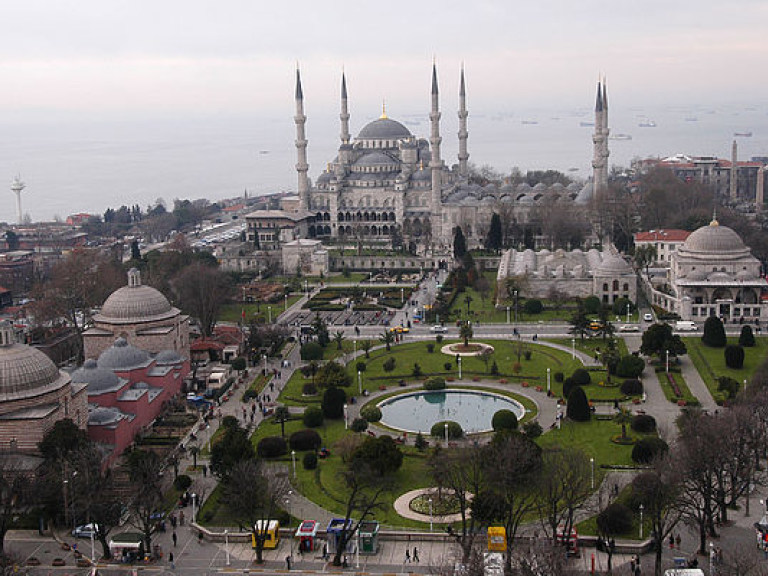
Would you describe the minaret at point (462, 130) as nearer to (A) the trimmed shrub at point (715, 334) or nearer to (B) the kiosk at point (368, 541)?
(A) the trimmed shrub at point (715, 334)

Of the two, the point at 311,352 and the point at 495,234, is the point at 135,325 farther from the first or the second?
the point at 495,234

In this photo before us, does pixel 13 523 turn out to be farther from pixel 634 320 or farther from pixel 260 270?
pixel 260 270

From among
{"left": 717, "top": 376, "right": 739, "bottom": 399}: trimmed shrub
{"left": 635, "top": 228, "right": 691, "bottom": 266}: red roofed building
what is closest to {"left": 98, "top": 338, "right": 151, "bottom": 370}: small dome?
{"left": 717, "top": 376, "right": 739, "bottom": 399}: trimmed shrub

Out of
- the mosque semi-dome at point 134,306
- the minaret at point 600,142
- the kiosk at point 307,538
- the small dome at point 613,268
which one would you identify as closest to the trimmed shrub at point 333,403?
the kiosk at point 307,538

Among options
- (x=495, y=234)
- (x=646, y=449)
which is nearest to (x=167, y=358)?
(x=646, y=449)

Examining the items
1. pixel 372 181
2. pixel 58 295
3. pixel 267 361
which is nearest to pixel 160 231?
pixel 372 181

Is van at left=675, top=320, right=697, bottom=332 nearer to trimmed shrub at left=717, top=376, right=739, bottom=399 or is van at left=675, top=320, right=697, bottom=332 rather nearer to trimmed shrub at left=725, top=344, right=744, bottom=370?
trimmed shrub at left=725, top=344, right=744, bottom=370
